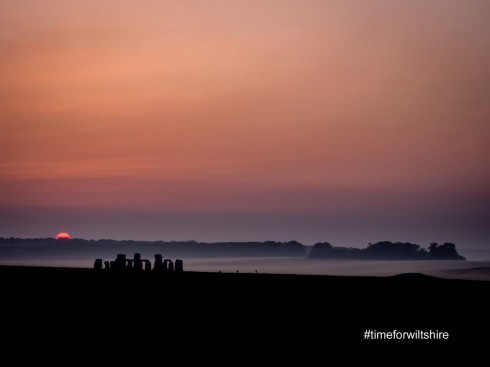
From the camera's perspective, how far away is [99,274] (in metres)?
33.3

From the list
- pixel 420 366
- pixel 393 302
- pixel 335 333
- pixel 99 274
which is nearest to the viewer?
pixel 420 366

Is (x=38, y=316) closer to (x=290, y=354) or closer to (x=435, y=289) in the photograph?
(x=290, y=354)

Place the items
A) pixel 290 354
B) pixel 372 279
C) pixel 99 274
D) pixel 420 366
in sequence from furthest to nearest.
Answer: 1. pixel 99 274
2. pixel 372 279
3. pixel 290 354
4. pixel 420 366

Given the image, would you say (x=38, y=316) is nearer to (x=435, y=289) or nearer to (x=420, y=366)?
(x=420, y=366)

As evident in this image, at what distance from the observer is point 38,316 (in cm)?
2039

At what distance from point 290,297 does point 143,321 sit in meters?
5.64

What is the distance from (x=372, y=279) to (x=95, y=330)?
13193 millimetres

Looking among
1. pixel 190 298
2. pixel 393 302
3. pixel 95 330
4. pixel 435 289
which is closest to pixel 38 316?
pixel 95 330

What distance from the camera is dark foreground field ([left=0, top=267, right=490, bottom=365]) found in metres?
16.7

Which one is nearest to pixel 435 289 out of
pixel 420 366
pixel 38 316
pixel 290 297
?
pixel 290 297

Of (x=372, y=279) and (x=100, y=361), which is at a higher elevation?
(x=372, y=279)

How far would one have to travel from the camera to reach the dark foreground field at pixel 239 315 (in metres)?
16.7

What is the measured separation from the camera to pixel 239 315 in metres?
20.0

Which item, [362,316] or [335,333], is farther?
[362,316]
